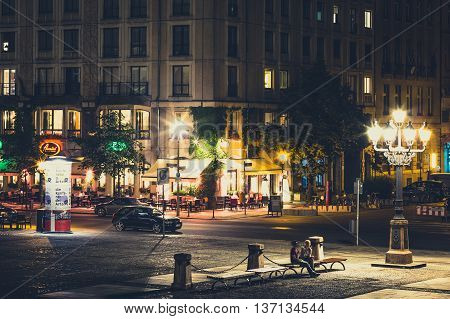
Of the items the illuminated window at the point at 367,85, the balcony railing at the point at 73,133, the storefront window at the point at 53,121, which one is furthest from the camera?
the illuminated window at the point at 367,85

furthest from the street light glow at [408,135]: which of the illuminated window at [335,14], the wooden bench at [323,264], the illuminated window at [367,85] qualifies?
the illuminated window at [367,85]

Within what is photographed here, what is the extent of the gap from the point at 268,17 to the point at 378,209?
1985 cm

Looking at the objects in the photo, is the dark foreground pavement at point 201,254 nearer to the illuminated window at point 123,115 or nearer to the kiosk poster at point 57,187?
the kiosk poster at point 57,187

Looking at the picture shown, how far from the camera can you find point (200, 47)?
87750 mm

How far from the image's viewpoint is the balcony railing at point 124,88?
90.7 metres

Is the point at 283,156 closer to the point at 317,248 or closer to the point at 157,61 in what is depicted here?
the point at 157,61

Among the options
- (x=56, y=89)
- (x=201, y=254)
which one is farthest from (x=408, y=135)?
(x=56, y=89)

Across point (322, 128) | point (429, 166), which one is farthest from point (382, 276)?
point (429, 166)

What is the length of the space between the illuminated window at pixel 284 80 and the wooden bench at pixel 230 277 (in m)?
58.0

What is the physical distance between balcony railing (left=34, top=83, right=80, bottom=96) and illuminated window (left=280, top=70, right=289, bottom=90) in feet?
53.1

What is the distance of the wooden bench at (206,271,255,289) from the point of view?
34.9m

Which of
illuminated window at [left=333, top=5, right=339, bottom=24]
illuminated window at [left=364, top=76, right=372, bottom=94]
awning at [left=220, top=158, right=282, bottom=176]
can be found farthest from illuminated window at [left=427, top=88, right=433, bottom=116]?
awning at [left=220, top=158, right=282, bottom=176]

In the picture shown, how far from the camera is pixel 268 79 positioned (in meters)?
93.4

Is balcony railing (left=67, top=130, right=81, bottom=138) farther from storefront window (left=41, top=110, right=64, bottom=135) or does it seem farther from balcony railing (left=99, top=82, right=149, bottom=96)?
balcony railing (left=99, top=82, right=149, bottom=96)
